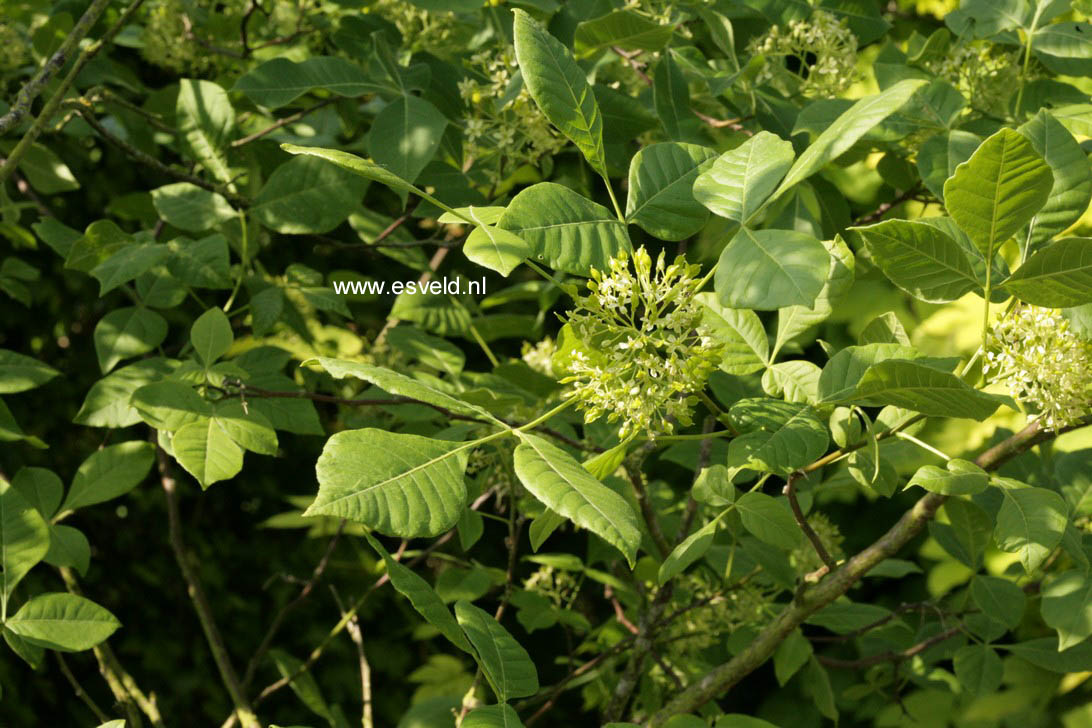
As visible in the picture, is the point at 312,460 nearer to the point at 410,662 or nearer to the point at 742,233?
the point at 410,662

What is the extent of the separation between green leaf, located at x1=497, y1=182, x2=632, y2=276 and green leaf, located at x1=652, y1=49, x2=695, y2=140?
434 mm

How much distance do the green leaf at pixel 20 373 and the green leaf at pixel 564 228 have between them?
69 cm

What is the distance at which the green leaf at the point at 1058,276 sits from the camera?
657 mm

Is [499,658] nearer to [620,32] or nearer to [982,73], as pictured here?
[620,32]

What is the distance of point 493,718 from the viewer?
2.35 ft

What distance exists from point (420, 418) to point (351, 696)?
5.55 ft

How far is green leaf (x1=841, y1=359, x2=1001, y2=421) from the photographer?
675 mm

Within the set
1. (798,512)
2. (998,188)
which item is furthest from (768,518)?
(998,188)

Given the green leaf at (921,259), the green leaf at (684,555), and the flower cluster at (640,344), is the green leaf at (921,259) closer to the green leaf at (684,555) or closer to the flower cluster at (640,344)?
the flower cluster at (640,344)

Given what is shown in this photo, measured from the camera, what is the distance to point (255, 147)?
146 centimetres

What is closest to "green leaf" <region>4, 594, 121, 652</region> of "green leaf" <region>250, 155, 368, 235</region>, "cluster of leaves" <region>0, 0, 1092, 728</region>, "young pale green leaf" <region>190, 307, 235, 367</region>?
"cluster of leaves" <region>0, 0, 1092, 728</region>

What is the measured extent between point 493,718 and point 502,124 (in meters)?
0.73

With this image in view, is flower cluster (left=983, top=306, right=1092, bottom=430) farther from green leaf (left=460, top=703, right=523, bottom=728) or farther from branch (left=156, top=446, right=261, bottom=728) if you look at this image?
branch (left=156, top=446, right=261, bottom=728)

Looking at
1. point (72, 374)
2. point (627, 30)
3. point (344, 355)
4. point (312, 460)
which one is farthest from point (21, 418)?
point (627, 30)
